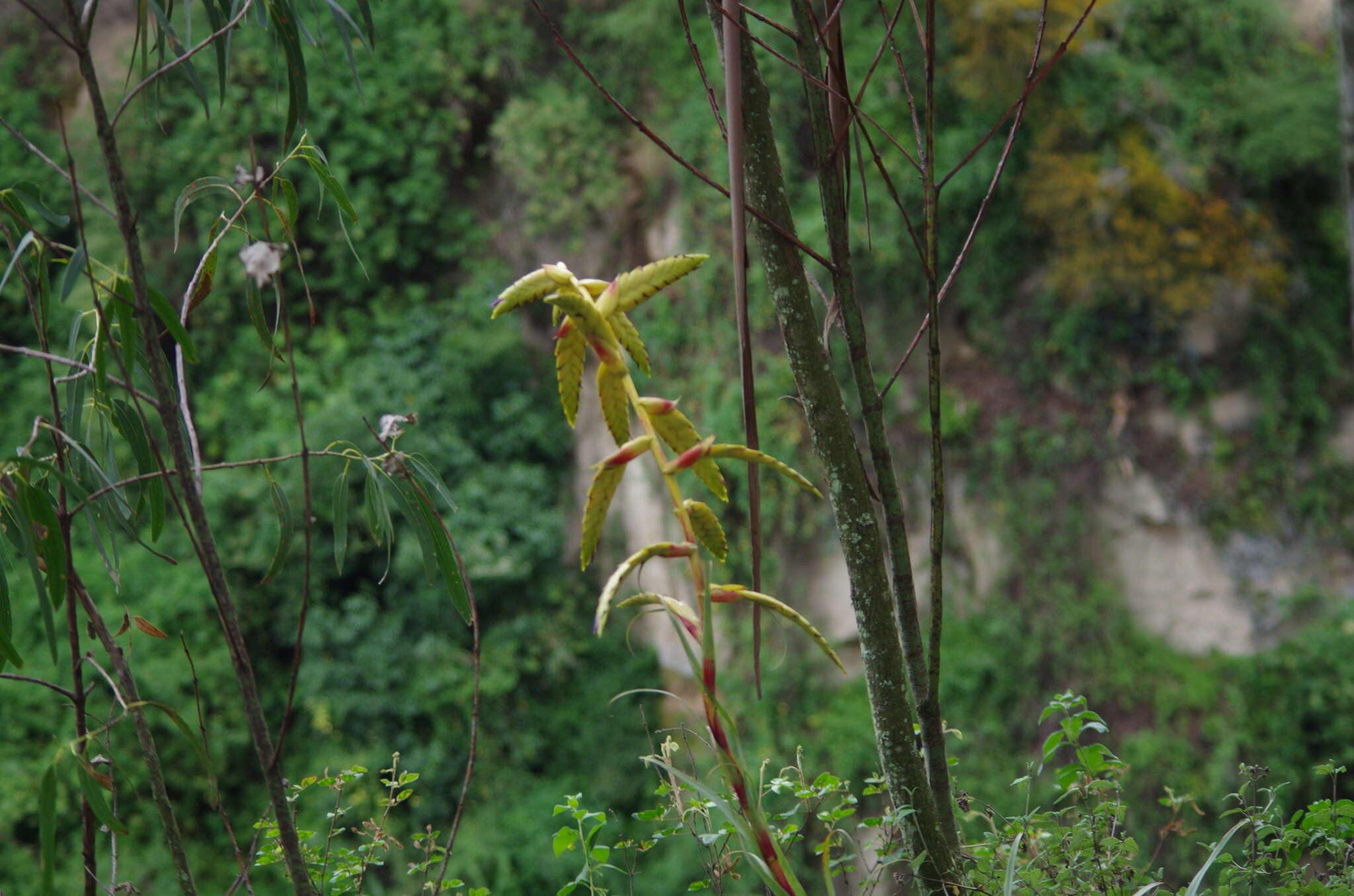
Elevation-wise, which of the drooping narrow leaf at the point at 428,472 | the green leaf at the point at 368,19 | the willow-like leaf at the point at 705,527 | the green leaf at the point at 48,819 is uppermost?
the green leaf at the point at 368,19

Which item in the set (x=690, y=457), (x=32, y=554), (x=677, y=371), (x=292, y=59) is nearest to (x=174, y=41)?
(x=292, y=59)

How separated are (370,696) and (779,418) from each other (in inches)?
72.3

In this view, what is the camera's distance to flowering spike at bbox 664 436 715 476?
0.46 meters

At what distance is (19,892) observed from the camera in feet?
10.2

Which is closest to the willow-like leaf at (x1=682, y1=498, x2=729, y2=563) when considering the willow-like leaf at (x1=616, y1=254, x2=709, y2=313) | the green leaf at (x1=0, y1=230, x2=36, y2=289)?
the willow-like leaf at (x1=616, y1=254, x2=709, y2=313)

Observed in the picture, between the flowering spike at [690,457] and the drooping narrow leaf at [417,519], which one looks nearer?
the flowering spike at [690,457]

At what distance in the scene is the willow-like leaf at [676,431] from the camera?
1.62 ft

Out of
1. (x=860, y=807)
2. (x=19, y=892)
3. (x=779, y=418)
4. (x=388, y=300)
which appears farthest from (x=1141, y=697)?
(x=19, y=892)

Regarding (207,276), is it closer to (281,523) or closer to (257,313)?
(257,313)

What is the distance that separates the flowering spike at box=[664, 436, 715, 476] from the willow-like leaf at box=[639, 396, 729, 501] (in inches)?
0.5

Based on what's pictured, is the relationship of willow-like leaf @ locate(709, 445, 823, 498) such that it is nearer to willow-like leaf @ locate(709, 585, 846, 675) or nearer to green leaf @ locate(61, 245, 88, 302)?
→ willow-like leaf @ locate(709, 585, 846, 675)

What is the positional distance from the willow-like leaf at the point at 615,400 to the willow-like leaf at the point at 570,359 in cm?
1

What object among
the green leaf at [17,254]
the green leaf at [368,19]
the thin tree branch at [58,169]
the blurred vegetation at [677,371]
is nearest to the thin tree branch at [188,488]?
the thin tree branch at [58,169]

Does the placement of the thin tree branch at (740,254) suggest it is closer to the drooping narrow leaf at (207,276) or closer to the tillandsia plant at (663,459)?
the tillandsia plant at (663,459)
